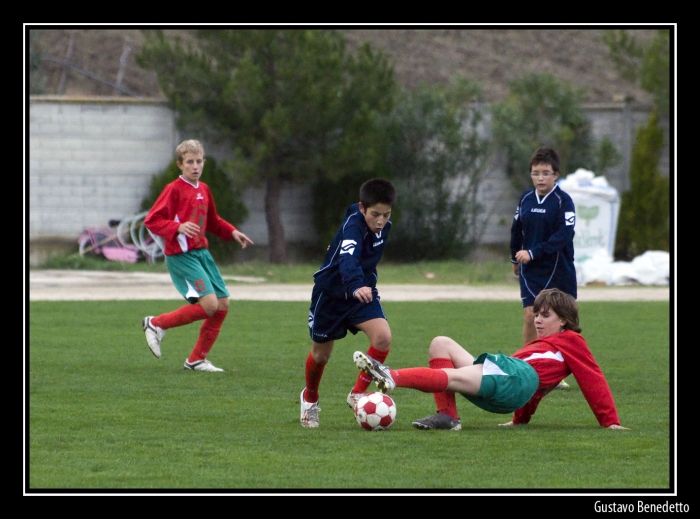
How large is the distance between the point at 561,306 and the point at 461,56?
39604 mm

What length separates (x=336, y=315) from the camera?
6621 millimetres

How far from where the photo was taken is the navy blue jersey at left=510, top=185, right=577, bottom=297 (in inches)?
336

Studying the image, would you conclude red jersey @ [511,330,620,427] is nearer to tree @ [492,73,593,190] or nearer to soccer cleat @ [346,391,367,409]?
soccer cleat @ [346,391,367,409]

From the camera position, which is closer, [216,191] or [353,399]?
[353,399]

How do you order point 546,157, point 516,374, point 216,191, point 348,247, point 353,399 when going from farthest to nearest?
point 216,191
point 546,157
point 353,399
point 348,247
point 516,374

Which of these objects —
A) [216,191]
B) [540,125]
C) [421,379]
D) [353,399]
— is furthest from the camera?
[540,125]

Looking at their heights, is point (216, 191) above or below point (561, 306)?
above

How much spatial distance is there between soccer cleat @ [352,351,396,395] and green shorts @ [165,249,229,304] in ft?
11.7

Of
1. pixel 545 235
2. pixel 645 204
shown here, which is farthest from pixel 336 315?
pixel 645 204

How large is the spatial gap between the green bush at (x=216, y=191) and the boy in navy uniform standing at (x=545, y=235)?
48.0ft

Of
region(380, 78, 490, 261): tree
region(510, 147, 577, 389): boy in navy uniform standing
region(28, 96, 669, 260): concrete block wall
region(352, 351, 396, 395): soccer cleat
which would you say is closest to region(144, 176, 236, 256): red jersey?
region(510, 147, 577, 389): boy in navy uniform standing

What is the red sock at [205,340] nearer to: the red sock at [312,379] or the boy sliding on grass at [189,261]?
the boy sliding on grass at [189,261]

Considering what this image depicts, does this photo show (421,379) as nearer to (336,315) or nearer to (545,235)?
(336,315)

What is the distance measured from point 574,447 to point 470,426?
899 millimetres
